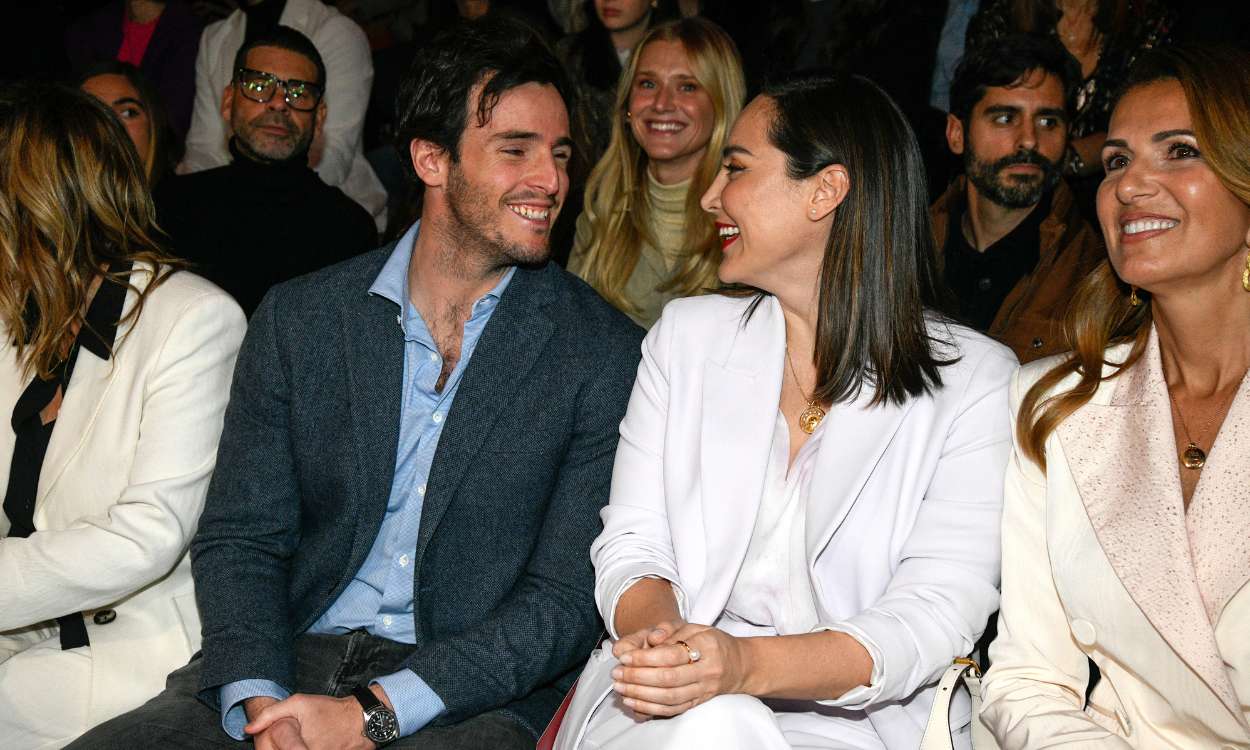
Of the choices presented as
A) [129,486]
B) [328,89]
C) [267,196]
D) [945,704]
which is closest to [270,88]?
[267,196]

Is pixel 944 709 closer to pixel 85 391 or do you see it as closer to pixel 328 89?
pixel 85 391

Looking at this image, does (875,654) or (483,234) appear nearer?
(875,654)

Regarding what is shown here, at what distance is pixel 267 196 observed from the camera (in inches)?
166

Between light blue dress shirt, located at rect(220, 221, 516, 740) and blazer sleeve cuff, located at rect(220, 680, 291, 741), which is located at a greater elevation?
light blue dress shirt, located at rect(220, 221, 516, 740)

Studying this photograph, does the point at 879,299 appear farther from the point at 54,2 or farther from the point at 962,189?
the point at 54,2

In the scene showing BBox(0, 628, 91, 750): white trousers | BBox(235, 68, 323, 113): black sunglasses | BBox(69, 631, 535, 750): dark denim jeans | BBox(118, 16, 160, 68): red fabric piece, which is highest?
A: BBox(118, 16, 160, 68): red fabric piece

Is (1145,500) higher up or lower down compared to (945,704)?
higher up

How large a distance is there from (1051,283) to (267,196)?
8.52ft

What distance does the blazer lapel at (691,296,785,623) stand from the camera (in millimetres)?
2344

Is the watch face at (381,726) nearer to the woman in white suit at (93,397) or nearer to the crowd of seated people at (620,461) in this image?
the crowd of seated people at (620,461)

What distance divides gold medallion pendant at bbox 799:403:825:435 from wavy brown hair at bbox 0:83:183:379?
1.45 m

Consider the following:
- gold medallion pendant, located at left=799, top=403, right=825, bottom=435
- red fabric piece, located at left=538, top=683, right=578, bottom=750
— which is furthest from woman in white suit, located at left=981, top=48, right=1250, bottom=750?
red fabric piece, located at left=538, top=683, right=578, bottom=750

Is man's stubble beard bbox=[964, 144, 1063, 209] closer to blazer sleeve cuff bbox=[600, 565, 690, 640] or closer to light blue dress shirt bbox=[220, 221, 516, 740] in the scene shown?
light blue dress shirt bbox=[220, 221, 516, 740]

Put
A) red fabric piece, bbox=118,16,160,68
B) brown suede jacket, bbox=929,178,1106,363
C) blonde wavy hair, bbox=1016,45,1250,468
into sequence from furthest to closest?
1. red fabric piece, bbox=118,16,160,68
2. brown suede jacket, bbox=929,178,1106,363
3. blonde wavy hair, bbox=1016,45,1250,468
